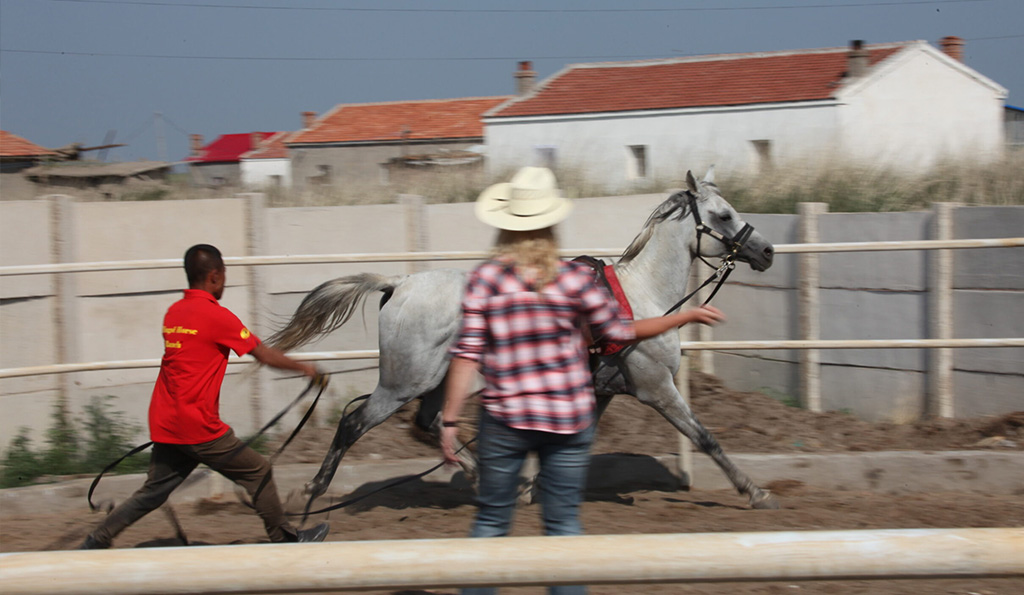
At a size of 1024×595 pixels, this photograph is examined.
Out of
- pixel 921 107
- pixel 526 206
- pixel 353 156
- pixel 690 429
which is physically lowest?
pixel 690 429

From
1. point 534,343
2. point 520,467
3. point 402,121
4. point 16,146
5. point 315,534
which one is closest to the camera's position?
point 534,343

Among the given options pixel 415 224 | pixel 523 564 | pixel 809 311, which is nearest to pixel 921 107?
pixel 809 311

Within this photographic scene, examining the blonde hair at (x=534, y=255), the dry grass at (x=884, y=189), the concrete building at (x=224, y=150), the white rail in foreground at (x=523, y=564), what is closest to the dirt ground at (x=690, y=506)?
the blonde hair at (x=534, y=255)

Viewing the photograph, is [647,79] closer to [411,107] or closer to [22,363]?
[411,107]

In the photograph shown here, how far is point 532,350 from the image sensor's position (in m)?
2.92

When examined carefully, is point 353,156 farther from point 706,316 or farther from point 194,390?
point 706,316

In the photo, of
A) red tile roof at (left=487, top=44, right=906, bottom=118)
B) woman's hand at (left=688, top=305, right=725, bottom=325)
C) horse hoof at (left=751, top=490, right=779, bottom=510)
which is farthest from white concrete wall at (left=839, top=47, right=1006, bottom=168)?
woman's hand at (left=688, top=305, right=725, bottom=325)

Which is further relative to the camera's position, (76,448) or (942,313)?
(942,313)

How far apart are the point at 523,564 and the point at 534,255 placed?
1226 mm

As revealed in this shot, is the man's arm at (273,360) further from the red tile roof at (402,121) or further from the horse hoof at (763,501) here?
the red tile roof at (402,121)

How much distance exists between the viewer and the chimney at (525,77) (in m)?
31.8

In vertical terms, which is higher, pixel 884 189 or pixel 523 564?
pixel 884 189

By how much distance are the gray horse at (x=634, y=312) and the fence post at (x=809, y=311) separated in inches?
68.8

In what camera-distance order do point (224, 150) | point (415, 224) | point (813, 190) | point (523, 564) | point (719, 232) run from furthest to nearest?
point (224, 150) → point (813, 190) → point (415, 224) → point (719, 232) → point (523, 564)
